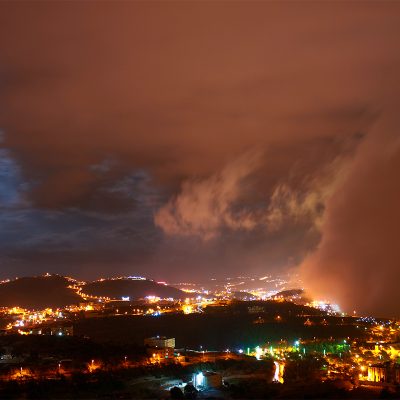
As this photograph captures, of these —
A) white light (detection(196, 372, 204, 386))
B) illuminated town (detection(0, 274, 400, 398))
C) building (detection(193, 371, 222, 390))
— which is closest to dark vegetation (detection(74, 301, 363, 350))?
illuminated town (detection(0, 274, 400, 398))

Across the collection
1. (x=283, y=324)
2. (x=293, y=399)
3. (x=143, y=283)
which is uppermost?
(x=143, y=283)

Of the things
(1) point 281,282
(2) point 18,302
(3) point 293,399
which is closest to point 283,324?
(3) point 293,399

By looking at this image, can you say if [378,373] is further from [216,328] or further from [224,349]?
[216,328]

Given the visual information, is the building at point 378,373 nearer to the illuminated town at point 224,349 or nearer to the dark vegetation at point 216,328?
the illuminated town at point 224,349

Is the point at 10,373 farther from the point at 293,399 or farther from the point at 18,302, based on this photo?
the point at 18,302

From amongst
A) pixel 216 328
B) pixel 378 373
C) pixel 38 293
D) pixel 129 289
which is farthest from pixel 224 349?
pixel 129 289

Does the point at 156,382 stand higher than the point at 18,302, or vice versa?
the point at 18,302

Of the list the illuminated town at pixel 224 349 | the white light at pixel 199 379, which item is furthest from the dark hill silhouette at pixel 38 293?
the white light at pixel 199 379

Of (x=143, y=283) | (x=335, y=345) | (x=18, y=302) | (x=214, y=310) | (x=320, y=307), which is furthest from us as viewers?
(x=143, y=283)
